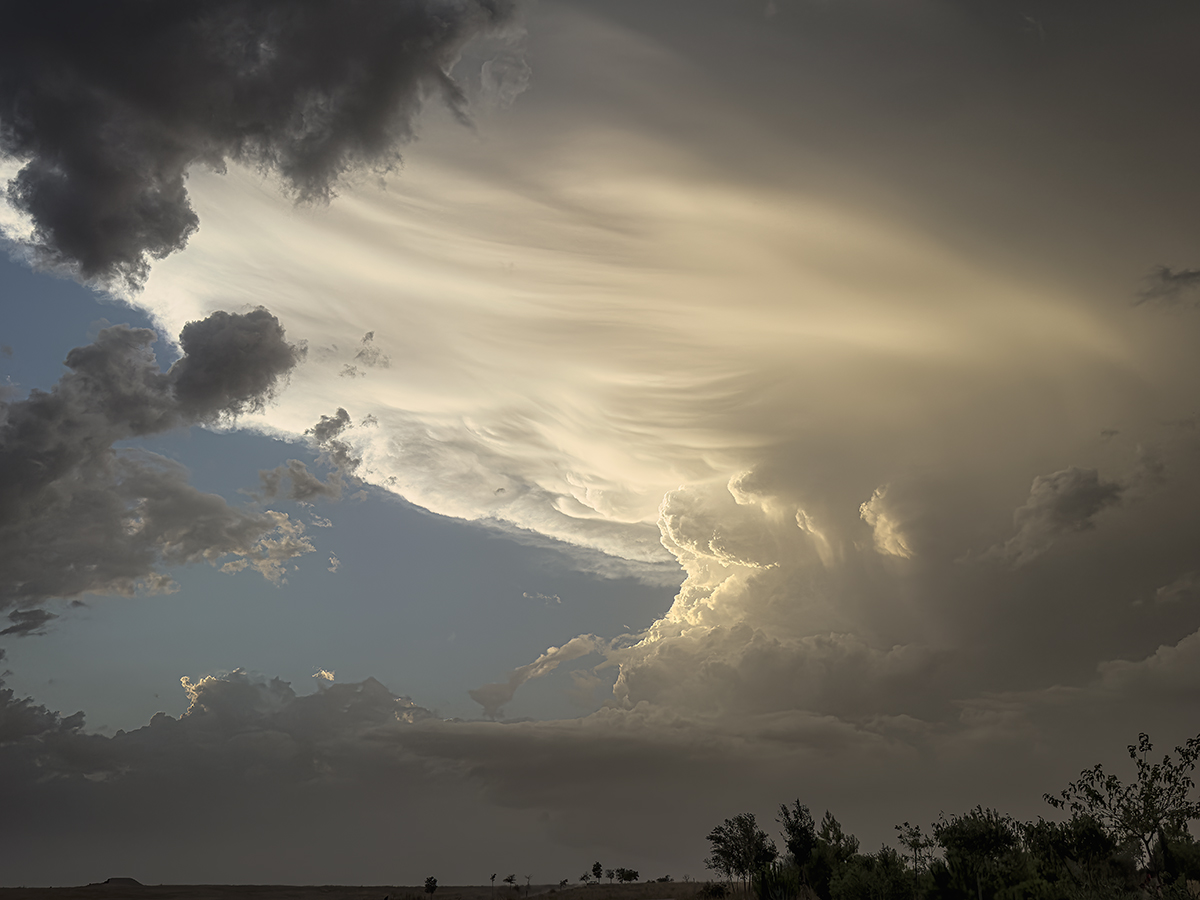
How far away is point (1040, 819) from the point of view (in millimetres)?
53188

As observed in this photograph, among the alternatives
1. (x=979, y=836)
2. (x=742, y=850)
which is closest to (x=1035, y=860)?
(x=979, y=836)

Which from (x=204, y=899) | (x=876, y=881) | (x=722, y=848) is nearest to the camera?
(x=876, y=881)

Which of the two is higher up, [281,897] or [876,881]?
[876,881]

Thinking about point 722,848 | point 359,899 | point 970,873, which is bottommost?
point 359,899

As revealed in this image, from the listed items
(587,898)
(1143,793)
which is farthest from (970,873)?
(587,898)

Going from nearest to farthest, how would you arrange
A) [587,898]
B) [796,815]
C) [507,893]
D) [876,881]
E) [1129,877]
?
[1129,877] < [876,881] < [796,815] < [587,898] < [507,893]

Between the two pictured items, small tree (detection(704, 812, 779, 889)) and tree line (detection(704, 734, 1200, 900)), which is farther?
small tree (detection(704, 812, 779, 889))

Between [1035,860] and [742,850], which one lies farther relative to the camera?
[742,850]

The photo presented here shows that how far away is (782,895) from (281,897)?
550 ft

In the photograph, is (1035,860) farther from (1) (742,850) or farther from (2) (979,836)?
(1) (742,850)

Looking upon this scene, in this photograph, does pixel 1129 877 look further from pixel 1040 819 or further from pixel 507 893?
pixel 507 893

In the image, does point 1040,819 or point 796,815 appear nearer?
point 1040,819

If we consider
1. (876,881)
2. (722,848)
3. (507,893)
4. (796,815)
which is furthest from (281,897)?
(876,881)

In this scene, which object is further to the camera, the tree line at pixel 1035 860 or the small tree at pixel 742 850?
the small tree at pixel 742 850
